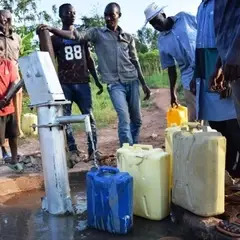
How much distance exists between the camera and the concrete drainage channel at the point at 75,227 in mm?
2867

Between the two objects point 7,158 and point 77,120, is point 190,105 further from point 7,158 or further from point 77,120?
point 7,158

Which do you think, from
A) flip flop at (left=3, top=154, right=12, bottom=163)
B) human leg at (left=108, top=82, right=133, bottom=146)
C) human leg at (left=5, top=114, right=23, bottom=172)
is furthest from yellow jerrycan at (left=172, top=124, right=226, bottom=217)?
flip flop at (left=3, top=154, right=12, bottom=163)

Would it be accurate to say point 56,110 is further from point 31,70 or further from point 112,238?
point 112,238

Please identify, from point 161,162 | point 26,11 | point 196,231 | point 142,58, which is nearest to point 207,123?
point 161,162

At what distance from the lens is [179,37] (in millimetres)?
4652

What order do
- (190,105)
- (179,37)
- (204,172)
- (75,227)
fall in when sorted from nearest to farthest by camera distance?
(204,172) < (75,227) < (179,37) < (190,105)

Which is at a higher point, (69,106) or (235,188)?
(69,106)

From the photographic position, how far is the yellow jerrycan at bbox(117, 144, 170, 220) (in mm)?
3156

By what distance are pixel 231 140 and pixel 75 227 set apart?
132 cm

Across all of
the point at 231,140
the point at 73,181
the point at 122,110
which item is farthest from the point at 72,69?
the point at 231,140

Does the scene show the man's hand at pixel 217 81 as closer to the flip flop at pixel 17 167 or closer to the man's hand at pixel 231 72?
the man's hand at pixel 231 72

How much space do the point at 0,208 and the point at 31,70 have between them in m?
1.16

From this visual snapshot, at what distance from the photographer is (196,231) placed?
282cm

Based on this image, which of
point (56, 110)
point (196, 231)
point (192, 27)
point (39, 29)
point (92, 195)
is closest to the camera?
point (196, 231)
